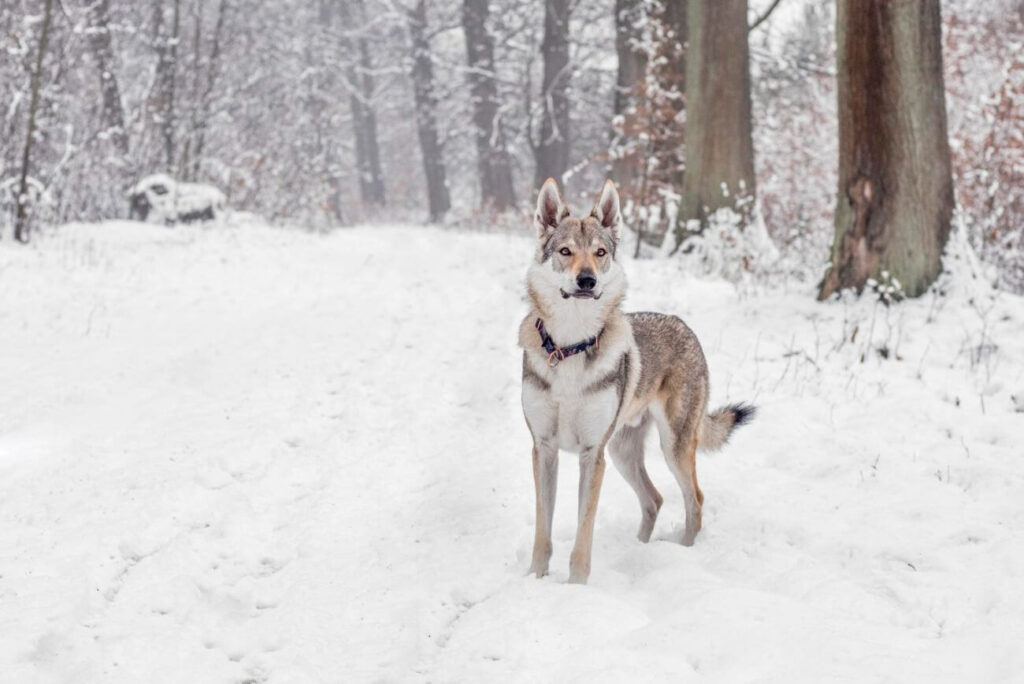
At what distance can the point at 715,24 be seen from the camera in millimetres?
10914

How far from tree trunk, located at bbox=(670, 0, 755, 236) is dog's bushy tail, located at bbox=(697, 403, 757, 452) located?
6.68 m

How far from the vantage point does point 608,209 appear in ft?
14.5

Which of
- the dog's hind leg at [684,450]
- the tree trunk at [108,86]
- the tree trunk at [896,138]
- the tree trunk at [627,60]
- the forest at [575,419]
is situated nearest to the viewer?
the forest at [575,419]

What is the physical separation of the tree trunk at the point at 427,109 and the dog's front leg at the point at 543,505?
934 inches

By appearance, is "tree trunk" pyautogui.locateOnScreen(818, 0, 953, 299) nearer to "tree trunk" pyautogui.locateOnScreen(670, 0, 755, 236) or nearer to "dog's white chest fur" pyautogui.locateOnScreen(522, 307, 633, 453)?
"tree trunk" pyautogui.locateOnScreen(670, 0, 755, 236)

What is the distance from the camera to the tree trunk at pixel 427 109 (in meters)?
26.6

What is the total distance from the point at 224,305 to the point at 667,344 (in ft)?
25.1

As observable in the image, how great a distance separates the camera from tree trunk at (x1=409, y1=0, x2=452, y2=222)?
26641 mm

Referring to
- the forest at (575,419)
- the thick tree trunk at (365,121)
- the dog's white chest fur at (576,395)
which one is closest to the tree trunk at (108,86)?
the forest at (575,419)

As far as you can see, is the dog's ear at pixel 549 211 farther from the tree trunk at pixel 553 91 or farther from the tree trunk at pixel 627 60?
the tree trunk at pixel 553 91

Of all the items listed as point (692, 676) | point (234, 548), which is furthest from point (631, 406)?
point (234, 548)

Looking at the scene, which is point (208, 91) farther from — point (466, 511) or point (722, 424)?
point (722, 424)

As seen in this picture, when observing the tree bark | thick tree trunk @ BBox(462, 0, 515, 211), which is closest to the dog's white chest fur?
the tree bark

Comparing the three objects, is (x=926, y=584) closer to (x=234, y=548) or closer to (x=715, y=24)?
(x=234, y=548)
